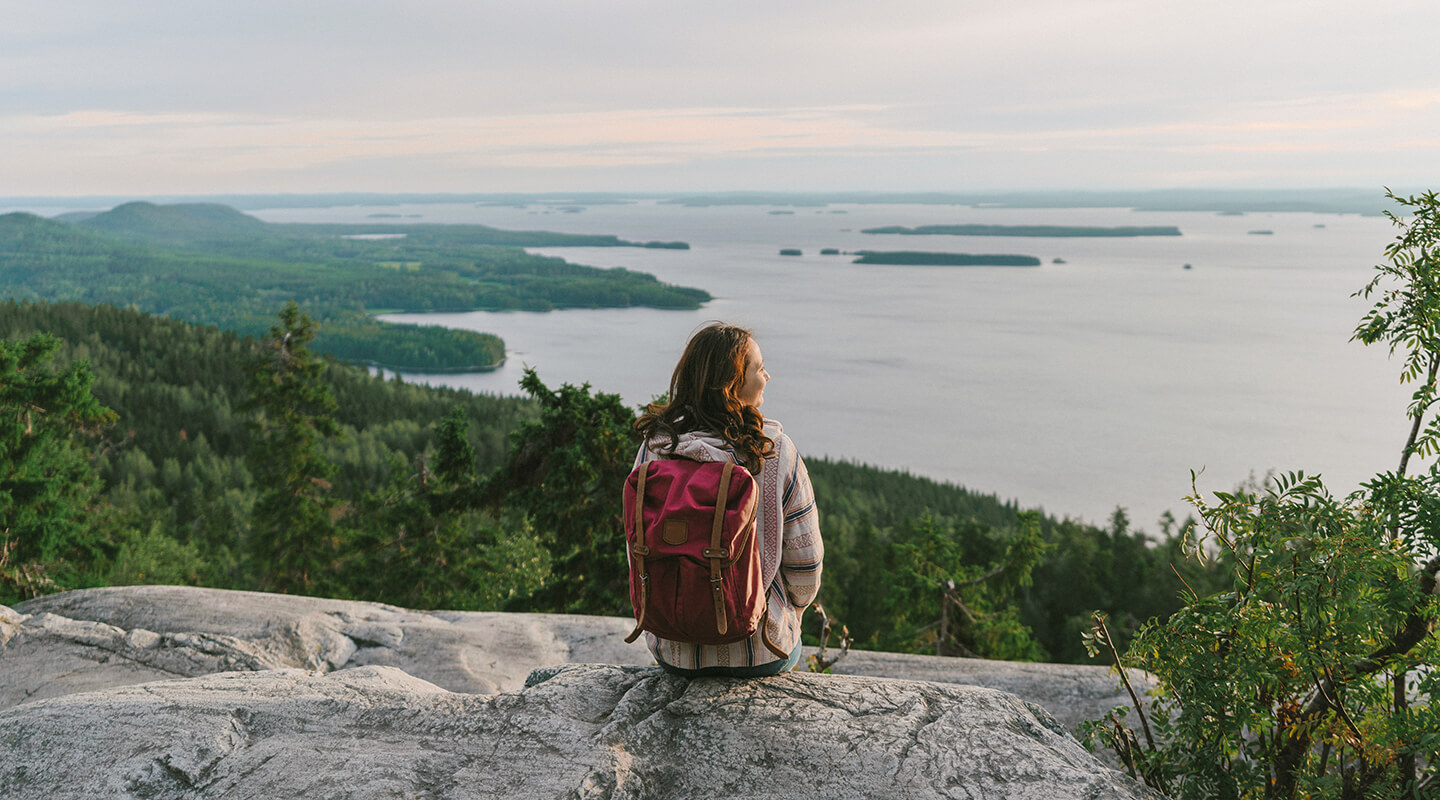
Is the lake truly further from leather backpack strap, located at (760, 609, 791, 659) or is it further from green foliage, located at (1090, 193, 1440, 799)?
green foliage, located at (1090, 193, 1440, 799)

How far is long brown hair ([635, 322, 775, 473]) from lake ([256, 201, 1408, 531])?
126 feet

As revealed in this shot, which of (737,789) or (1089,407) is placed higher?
(737,789)

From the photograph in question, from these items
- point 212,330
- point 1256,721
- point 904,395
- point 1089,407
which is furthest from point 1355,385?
point 212,330

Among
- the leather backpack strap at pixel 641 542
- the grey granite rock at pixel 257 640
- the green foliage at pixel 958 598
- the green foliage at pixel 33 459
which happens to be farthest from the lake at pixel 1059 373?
the leather backpack strap at pixel 641 542

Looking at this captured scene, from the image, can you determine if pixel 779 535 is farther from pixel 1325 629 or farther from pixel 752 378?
pixel 1325 629

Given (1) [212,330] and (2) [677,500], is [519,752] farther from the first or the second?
(1) [212,330]

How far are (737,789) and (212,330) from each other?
361 feet

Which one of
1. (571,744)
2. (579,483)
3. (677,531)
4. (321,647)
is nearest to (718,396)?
(677,531)

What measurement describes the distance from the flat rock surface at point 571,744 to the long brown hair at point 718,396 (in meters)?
1.29

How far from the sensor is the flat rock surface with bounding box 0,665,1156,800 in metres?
3.61

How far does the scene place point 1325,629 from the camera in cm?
346

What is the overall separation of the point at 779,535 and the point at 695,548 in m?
0.53

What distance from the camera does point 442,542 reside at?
20609 mm

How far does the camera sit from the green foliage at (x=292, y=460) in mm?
22531
